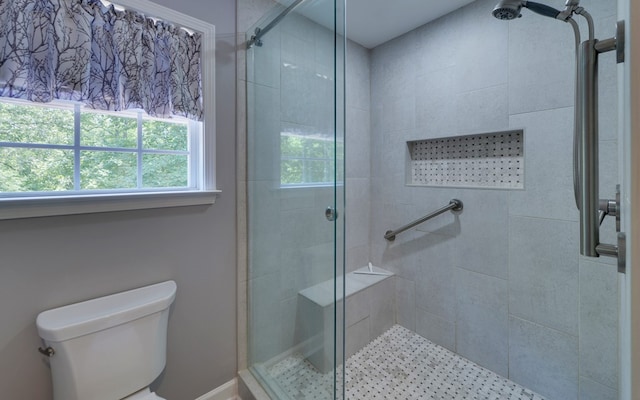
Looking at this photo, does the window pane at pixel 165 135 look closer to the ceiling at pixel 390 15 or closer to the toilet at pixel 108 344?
the toilet at pixel 108 344

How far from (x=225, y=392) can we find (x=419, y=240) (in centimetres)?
159

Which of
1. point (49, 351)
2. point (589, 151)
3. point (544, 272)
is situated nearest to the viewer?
point (589, 151)

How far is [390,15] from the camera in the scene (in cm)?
191

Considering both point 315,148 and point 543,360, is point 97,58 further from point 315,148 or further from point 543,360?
point 543,360

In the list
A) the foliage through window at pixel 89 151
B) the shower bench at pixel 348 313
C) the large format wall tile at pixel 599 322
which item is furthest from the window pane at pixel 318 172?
the large format wall tile at pixel 599 322

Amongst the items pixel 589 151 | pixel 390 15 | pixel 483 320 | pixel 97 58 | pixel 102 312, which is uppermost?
pixel 390 15

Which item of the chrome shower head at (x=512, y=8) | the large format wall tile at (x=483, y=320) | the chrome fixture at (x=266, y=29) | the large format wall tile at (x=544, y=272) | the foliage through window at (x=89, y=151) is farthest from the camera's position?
the large format wall tile at (x=483, y=320)

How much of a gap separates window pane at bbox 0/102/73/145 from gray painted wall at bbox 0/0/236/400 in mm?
317

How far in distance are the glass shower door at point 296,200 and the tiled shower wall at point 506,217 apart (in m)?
1.07

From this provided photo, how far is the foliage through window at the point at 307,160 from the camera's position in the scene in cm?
112

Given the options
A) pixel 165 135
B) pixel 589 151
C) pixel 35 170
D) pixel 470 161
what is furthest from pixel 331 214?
pixel 470 161

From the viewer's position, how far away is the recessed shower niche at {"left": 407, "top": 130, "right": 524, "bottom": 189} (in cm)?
169

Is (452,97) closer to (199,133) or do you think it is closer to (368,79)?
(368,79)

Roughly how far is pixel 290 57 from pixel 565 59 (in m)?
1.39
